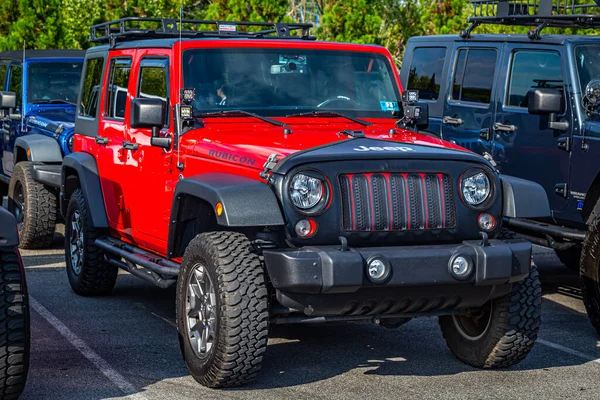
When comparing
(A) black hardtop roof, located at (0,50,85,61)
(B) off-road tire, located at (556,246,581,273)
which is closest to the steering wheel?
(B) off-road tire, located at (556,246,581,273)

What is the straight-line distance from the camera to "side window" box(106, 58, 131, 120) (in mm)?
8055

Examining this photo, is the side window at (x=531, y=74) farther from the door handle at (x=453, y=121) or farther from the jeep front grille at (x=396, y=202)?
the jeep front grille at (x=396, y=202)

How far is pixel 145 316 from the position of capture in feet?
25.9

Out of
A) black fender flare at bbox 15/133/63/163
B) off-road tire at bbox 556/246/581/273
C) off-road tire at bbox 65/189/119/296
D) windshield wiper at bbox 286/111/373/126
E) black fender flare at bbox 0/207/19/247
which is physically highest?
windshield wiper at bbox 286/111/373/126

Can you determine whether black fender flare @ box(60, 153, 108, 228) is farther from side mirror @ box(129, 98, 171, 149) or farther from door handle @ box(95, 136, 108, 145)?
side mirror @ box(129, 98, 171, 149)

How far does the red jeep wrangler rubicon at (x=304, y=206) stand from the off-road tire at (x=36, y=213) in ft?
10.3

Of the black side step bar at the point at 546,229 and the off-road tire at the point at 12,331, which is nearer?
the off-road tire at the point at 12,331

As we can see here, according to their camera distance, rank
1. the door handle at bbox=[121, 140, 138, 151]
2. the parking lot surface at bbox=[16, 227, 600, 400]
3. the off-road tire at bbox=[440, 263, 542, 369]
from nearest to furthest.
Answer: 1. the parking lot surface at bbox=[16, 227, 600, 400]
2. the off-road tire at bbox=[440, 263, 542, 369]
3. the door handle at bbox=[121, 140, 138, 151]

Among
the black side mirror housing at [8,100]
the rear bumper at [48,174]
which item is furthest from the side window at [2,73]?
the rear bumper at [48,174]

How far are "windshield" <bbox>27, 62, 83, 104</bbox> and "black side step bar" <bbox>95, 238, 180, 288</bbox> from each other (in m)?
4.79

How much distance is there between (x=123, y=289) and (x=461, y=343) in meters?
3.44

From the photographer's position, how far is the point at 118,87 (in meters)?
8.25

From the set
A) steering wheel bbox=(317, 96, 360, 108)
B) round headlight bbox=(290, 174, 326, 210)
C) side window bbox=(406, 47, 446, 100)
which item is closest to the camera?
round headlight bbox=(290, 174, 326, 210)

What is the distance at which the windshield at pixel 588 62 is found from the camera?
8.49 meters
